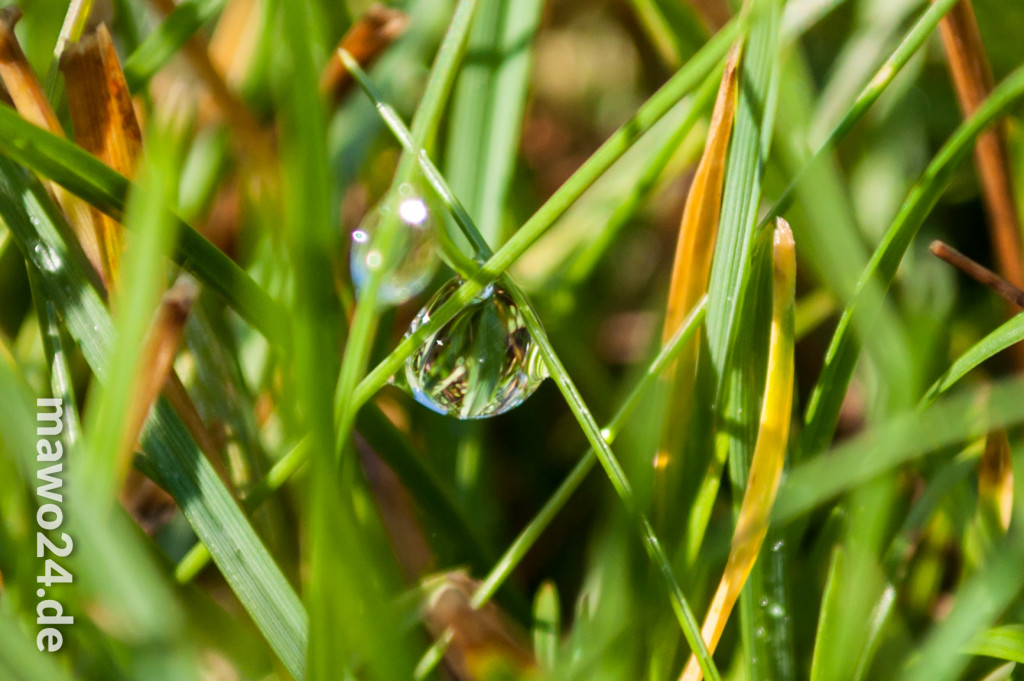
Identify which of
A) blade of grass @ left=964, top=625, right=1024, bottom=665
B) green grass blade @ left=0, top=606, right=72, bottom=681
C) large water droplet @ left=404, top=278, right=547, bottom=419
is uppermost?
large water droplet @ left=404, top=278, right=547, bottom=419

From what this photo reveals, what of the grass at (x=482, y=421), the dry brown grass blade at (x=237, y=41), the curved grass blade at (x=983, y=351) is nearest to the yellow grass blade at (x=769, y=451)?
the grass at (x=482, y=421)

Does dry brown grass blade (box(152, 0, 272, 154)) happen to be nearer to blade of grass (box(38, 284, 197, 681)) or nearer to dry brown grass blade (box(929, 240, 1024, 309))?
blade of grass (box(38, 284, 197, 681))

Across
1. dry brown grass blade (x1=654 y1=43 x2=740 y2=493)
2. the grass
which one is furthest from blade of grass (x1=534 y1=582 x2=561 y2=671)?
dry brown grass blade (x1=654 y1=43 x2=740 y2=493)

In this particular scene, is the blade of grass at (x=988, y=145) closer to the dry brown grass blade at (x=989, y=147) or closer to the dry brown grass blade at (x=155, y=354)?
the dry brown grass blade at (x=989, y=147)

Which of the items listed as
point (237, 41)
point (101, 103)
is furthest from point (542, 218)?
point (237, 41)

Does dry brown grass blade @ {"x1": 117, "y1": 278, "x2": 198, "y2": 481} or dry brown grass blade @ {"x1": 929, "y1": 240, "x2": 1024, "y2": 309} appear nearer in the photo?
dry brown grass blade @ {"x1": 117, "y1": 278, "x2": 198, "y2": 481}

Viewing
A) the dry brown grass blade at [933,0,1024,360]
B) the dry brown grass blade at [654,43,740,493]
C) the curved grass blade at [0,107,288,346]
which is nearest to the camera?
the curved grass blade at [0,107,288,346]

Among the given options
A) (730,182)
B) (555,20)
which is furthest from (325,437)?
(555,20)

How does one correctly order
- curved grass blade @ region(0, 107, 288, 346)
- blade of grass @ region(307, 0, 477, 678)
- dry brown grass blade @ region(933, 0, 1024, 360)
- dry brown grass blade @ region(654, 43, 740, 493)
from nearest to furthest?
blade of grass @ region(307, 0, 477, 678) < curved grass blade @ region(0, 107, 288, 346) < dry brown grass blade @ region(654, 43, 740, 493) < dry brown grass blade @ region(933, 0, 1024, 360)

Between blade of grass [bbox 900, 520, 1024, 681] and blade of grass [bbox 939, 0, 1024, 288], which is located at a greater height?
blade of grass [bbox 939, 0, 1024, 288]
